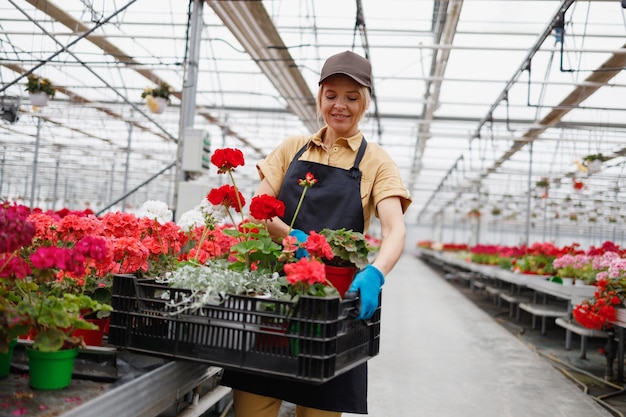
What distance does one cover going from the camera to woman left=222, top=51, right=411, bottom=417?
1397mm

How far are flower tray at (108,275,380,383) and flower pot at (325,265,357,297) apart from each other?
0.12 meters

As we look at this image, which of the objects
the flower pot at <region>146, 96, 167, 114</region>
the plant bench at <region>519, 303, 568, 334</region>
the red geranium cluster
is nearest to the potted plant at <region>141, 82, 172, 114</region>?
the flower pot at <region>146, 96, 167, 114</region>

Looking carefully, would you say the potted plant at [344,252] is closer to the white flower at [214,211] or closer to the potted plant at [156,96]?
the white flower at [214,211]

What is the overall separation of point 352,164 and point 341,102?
181mm

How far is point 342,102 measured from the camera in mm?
1521

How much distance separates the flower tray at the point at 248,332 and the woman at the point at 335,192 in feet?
0.59

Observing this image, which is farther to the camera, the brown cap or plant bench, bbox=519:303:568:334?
plant bench, bbox=519:303:568:334

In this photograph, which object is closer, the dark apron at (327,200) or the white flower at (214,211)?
the dark apron at (327,200)

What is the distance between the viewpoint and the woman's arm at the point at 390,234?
1.37 meters

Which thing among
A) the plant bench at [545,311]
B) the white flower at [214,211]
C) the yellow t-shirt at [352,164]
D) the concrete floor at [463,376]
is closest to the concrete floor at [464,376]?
the concrete floor at [463,376]

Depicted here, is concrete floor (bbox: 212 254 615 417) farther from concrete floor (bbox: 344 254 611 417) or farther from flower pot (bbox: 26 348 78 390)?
flower pot (bbox: 26 348 78 390)

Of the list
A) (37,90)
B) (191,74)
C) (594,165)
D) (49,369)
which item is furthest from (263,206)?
(594,165)

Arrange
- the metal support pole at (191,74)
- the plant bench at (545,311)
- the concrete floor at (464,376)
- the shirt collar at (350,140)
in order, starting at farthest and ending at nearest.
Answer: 1. the plant bench at (545,311)
2. the metal support pole at (191,74)
3. the concrete floor at (464,376)
4. the shirt collar at (350,140)

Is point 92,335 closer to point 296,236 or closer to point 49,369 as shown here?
point 49,369
